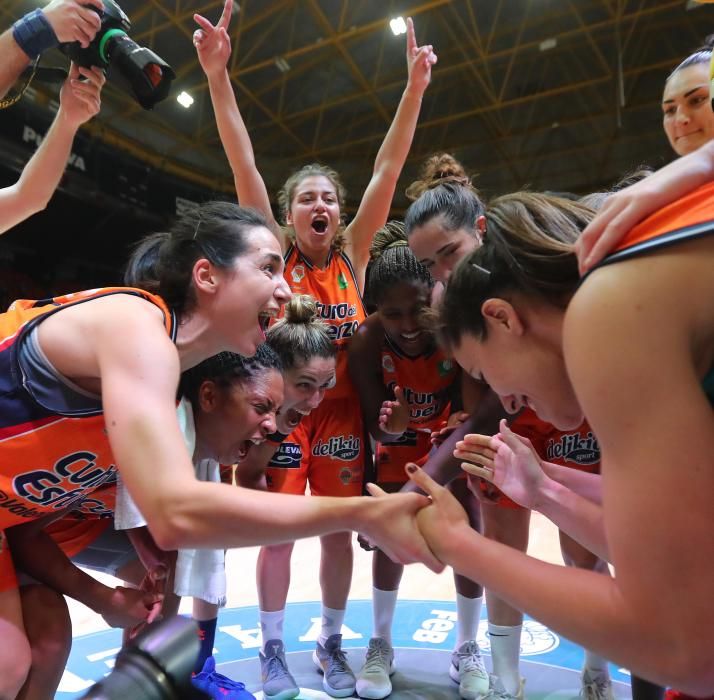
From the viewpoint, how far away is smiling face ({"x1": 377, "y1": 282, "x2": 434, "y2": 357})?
2365mm

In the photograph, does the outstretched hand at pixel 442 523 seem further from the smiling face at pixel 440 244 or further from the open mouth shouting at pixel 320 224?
the open mouth shouting at pixel 320 224

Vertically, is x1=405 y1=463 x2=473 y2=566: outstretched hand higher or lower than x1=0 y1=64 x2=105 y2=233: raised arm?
lower

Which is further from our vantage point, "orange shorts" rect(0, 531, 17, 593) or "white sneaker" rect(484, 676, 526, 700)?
"white sneaker" rect(484, 676, 526, 700)

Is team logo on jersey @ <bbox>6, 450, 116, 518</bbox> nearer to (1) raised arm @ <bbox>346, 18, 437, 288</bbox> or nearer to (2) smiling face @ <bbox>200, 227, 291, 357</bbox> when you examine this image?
(2) smiling face @ <bbox>200, 227, 291, 357</bbox>

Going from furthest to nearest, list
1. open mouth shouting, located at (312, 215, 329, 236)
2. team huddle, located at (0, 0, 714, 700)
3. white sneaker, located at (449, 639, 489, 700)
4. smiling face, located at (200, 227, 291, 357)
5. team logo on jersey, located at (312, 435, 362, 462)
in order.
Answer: open mouth shouting, located at (312, 215, 329, 236)
team logo on jersey, located at (312, 435, 362, 462)
white sneaker, located at (449, 639, 489, 700)
smiling face, located at (200, 227, 291, 357)
team huddle, located at (0, 0, 714, 700)

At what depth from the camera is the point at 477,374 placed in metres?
1.34

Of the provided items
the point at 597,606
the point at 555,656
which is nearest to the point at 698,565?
the point at 597,606

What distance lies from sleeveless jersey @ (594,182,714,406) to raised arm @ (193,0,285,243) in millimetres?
1584

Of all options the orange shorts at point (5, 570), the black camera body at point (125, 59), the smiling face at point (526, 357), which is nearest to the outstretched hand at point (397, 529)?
the smiling face at point (526, 357)

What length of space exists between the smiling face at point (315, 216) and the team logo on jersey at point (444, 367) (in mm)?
674

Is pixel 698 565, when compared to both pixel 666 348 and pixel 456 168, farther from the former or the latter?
pixel 456 168

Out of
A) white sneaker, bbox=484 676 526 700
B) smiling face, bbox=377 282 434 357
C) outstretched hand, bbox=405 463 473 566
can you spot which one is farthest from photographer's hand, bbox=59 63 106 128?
white sneaker, bbox=484 676 526 700

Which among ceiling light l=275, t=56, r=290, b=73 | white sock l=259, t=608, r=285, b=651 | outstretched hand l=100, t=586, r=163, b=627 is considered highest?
ceiling light l=275, t=56, r=290, b=73

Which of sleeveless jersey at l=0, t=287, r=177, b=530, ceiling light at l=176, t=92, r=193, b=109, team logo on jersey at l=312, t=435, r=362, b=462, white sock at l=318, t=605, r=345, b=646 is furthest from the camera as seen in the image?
ceiling light at l=176, t=92, r=193, b=109
